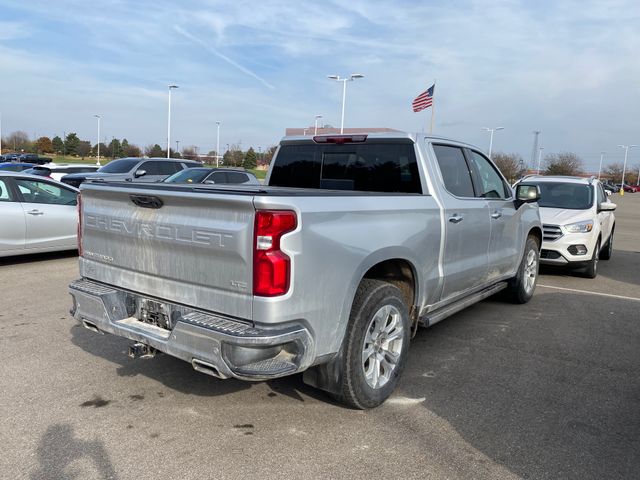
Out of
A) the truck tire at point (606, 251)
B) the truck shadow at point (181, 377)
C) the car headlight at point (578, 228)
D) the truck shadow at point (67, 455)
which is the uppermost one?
the car headlight at point (578, 228)

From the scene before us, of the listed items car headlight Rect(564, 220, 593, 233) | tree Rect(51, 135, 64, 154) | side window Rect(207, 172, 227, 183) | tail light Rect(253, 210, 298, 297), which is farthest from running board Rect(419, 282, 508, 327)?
tree Rect(51, 135, 64, 154)

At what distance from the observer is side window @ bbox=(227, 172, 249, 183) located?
15.1 metres

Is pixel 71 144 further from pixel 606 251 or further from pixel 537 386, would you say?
pixel 537 386

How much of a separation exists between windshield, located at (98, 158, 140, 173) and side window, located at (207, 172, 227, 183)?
466cm

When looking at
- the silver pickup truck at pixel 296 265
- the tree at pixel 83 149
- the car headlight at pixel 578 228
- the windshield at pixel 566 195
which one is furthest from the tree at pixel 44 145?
the silver pickup truck at pixel 296 265

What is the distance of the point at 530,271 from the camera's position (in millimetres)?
6953

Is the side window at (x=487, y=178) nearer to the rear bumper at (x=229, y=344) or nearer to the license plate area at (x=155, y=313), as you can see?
the rear bumper at (x=229, y=344)

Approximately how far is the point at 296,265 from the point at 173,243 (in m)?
0.85

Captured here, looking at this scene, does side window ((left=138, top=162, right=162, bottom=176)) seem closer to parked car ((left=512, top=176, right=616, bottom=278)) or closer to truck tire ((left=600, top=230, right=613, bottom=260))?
parked car ((left=512, top=176, right=616, bottom=278))

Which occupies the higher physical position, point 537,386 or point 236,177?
point 236,177

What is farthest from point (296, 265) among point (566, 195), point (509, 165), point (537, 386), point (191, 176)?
point (509, 165)

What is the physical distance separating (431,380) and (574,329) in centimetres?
251

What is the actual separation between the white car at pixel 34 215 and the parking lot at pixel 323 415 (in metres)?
3.27

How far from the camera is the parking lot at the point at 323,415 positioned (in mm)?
3008
